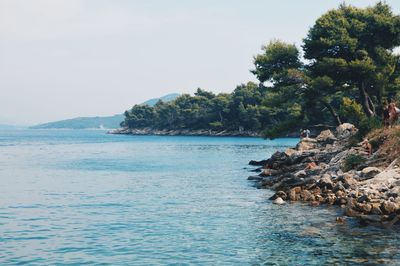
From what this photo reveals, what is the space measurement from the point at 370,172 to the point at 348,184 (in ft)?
6.90

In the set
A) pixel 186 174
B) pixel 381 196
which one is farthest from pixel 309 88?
pixel 381 196

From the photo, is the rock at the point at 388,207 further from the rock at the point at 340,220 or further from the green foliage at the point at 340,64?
the green foliage at the point at 340,64

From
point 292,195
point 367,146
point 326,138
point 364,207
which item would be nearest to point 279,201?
point 292,195

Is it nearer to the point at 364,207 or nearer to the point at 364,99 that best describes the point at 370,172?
the point at 364,207

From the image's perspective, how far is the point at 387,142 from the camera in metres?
34.8

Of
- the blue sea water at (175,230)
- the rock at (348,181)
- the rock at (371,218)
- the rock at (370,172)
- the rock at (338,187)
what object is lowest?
the blue sea water at (175,230)

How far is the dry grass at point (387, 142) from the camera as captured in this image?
32.6m

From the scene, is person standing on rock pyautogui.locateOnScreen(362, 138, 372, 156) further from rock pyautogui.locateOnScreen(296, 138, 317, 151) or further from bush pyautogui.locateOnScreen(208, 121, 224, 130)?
bush pyautogui.locateOnScreen(208, 121, 224, 130)

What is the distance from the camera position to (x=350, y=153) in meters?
37.5

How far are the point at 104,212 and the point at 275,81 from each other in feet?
117

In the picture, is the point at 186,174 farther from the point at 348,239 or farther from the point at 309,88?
the point at 348,239

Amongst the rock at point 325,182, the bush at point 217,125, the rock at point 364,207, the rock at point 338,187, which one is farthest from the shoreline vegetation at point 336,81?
the bush at point 217,125

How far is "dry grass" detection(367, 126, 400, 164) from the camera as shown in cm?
3262

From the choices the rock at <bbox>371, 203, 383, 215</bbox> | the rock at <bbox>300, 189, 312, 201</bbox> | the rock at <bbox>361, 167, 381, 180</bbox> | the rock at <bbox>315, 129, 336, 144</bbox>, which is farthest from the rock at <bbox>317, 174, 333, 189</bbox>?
the rock at <bbox>315, 129, 336, 144</bbox>
